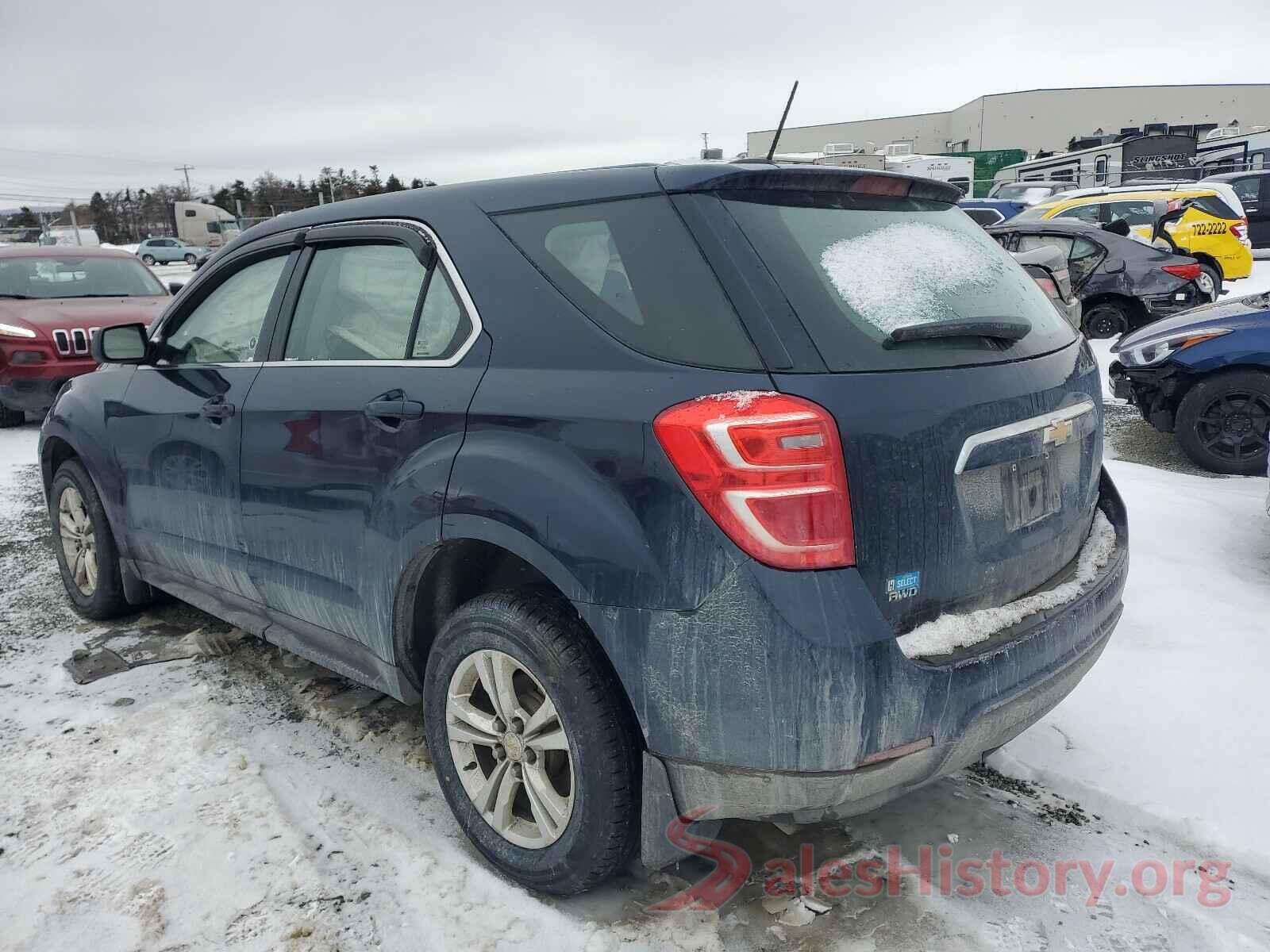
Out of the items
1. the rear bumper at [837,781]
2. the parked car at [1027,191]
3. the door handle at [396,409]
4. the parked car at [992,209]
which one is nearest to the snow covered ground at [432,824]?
the rear bumper at [837,781]

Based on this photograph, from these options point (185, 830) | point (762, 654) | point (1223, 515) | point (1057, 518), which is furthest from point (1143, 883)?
point (1223, 515)

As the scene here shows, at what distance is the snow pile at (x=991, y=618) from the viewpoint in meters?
2.05

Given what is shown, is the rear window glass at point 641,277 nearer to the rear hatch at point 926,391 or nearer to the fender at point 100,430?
the rear hatch at point 926,391

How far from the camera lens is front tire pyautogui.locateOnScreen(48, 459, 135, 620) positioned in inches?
167

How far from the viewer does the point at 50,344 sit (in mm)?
8578

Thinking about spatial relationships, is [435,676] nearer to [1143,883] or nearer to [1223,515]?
[1143,883]

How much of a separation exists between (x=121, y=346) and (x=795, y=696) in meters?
3.07

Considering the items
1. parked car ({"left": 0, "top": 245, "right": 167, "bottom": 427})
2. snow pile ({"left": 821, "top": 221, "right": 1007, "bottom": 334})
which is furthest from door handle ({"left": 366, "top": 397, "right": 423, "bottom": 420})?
parked car ({"left": 0, "top": 245, "right": 167, "bottom": 427})

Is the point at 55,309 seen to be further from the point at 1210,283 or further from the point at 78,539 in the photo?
the point at 1210,283

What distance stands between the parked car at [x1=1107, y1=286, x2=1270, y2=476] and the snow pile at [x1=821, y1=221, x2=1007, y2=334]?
175 inches

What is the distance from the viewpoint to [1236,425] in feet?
20.4

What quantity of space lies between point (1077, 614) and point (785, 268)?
1125mm

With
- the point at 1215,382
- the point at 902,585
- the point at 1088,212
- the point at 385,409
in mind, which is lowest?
the point at 1215,382

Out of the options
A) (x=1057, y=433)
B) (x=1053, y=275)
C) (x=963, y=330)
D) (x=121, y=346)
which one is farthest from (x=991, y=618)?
(x=1053, y=275)
